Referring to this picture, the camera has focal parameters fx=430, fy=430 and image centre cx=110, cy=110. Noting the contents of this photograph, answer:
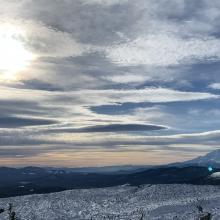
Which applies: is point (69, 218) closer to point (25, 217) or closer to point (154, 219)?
point (25, 217)

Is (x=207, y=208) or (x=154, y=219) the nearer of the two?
(x=154, y=219)

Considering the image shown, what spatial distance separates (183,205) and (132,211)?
24.1 metres

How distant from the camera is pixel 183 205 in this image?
19912cm

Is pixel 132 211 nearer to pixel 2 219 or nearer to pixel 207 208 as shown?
pixel 207 208

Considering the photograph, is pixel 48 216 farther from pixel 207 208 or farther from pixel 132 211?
pixel 207 208

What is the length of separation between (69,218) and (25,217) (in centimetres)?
1972

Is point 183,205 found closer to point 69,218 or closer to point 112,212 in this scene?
point 112,212

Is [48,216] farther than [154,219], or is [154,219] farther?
[48,216]

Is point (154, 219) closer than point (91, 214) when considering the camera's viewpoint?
Yes

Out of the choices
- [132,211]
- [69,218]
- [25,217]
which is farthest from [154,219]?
[25,217]

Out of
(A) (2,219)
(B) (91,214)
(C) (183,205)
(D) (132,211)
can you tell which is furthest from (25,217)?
(C) (183,205)

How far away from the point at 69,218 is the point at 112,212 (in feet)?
69.8

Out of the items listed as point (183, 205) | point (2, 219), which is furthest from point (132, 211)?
point (2, 219)

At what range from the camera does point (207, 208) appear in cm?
18938
